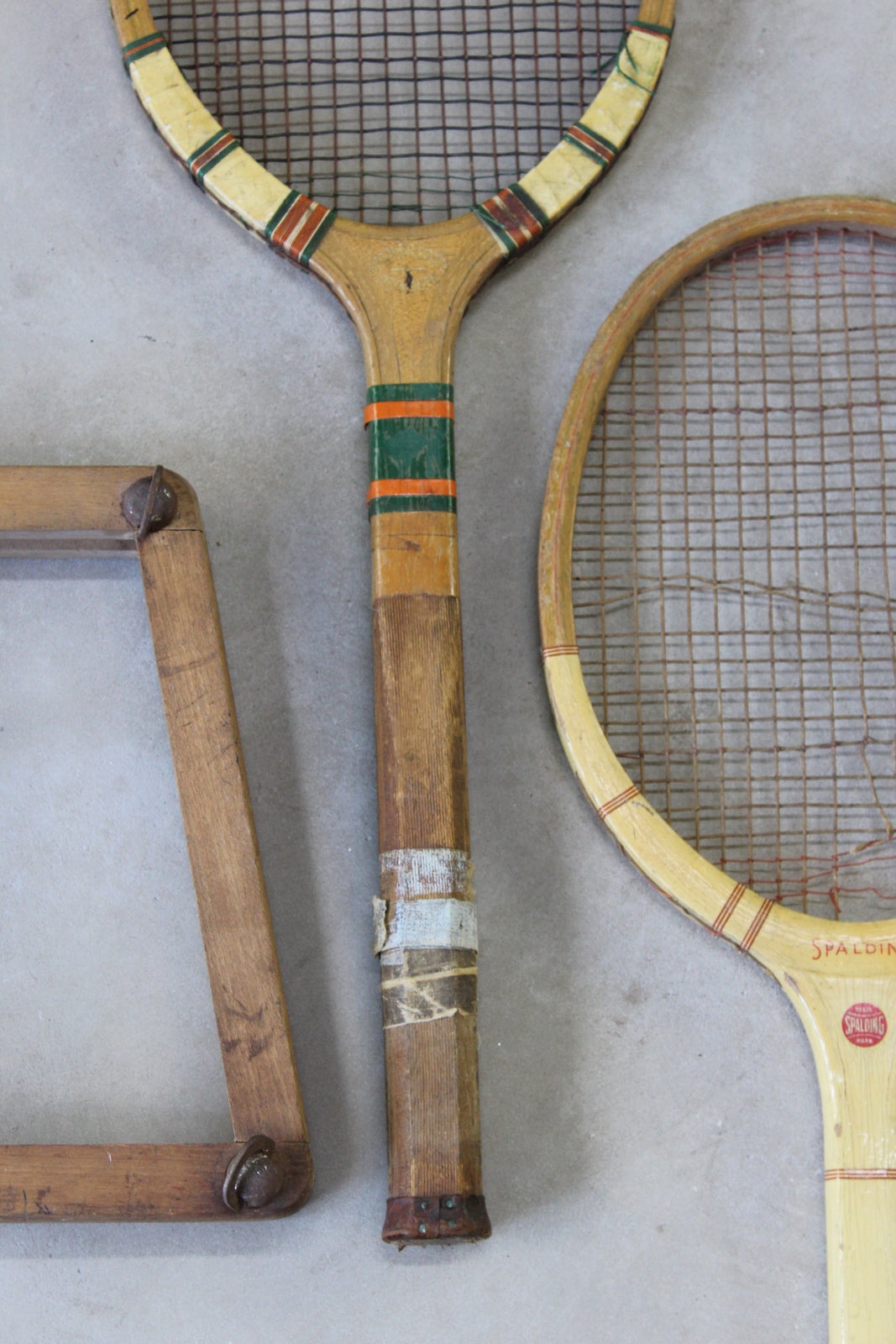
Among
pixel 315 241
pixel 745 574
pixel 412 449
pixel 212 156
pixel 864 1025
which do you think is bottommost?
pixel 864 1025

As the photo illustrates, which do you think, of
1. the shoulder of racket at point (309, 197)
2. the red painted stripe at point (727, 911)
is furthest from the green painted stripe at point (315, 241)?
the red painted stripe at point (727, 911)

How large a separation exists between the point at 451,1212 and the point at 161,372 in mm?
1027

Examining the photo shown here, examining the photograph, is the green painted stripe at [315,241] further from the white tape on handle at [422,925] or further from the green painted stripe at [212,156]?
the white tape on handle at [422,925]

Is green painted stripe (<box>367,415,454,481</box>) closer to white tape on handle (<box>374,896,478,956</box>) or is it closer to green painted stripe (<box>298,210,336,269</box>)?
green painted stripe (<box>298,210,336,269</box>)

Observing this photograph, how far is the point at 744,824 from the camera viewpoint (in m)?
1.42

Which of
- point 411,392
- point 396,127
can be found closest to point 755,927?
point 411,392

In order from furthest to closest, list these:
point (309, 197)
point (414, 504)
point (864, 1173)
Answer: point (309, 197) → point (414, 504) → point (864, 1173)

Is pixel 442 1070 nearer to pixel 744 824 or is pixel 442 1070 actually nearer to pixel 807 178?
pixel 744 824

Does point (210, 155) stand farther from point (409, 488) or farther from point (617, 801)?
point (617, 801)

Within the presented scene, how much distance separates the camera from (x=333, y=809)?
143cm

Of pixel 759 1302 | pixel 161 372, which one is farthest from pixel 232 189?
pixel 759 1302

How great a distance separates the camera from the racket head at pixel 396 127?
4.77ft

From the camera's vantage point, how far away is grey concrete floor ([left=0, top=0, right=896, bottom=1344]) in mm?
1337

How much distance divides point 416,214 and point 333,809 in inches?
29.4
